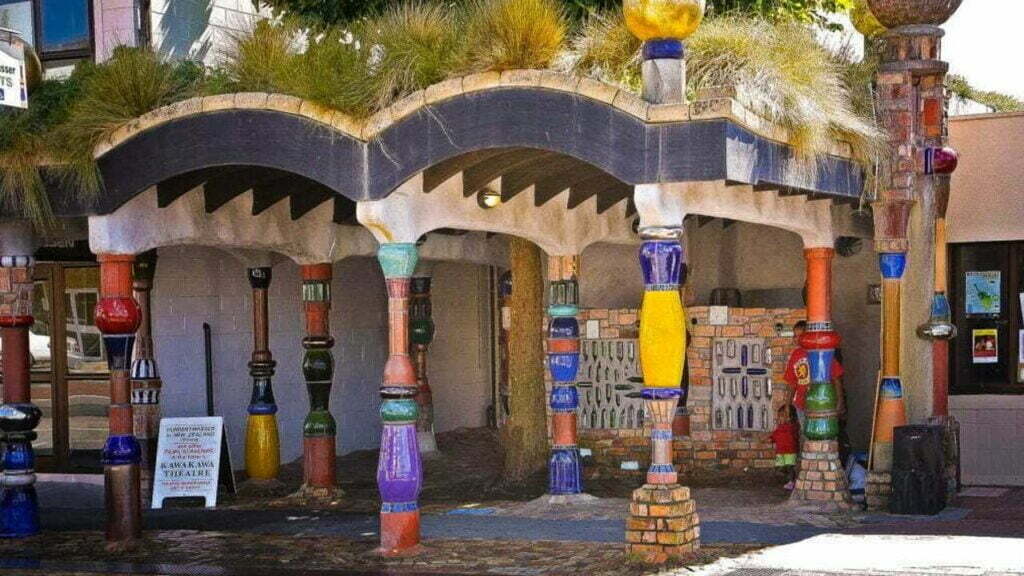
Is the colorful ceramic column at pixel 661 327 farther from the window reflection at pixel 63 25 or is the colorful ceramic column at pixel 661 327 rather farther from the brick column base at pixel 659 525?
the window reflection at pixel 63 25

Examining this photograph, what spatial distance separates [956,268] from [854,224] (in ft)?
4.71

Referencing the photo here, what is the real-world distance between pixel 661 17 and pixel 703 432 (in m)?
5.53

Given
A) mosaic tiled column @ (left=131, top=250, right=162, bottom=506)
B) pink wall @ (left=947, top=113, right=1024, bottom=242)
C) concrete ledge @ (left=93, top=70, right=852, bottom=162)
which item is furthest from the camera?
mosaic tiled column @ (left=131, top=250, right=162, bottom=506)

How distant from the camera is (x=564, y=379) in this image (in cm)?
1188

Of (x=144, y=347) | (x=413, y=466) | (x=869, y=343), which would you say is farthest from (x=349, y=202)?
(x=869, y=343)

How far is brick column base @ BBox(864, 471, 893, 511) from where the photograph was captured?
11312 millimetres

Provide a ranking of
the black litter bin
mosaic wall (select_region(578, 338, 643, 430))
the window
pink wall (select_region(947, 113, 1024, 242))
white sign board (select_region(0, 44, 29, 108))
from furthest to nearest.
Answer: mosaic wall (select_region(578, 338, 643, 430)) < the window < pink wall (select_region(947, 113, 1024, 242)) < the black litter bin < white sign board (select_region(0, 44, 29, 108))

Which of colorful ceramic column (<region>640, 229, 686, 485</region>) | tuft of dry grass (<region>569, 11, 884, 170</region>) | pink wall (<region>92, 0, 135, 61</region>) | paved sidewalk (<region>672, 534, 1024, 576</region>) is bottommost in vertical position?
paved sidewalk (<region>672, 534, 1024, 576</region>)

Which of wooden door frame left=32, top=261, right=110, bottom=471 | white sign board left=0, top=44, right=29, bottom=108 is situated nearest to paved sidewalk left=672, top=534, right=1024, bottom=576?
white sign board left=0, top=44, right=29, bottom=108

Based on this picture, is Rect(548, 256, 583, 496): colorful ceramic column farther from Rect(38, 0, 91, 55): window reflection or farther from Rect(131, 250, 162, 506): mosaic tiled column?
Rect(38, 0, 91, 55): window reflection

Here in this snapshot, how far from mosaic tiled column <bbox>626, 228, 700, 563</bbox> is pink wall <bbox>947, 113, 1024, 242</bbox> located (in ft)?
15.9

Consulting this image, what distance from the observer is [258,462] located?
13805mm

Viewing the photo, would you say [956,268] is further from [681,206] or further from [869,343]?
[681,206]

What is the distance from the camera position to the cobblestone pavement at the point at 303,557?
9.52m
